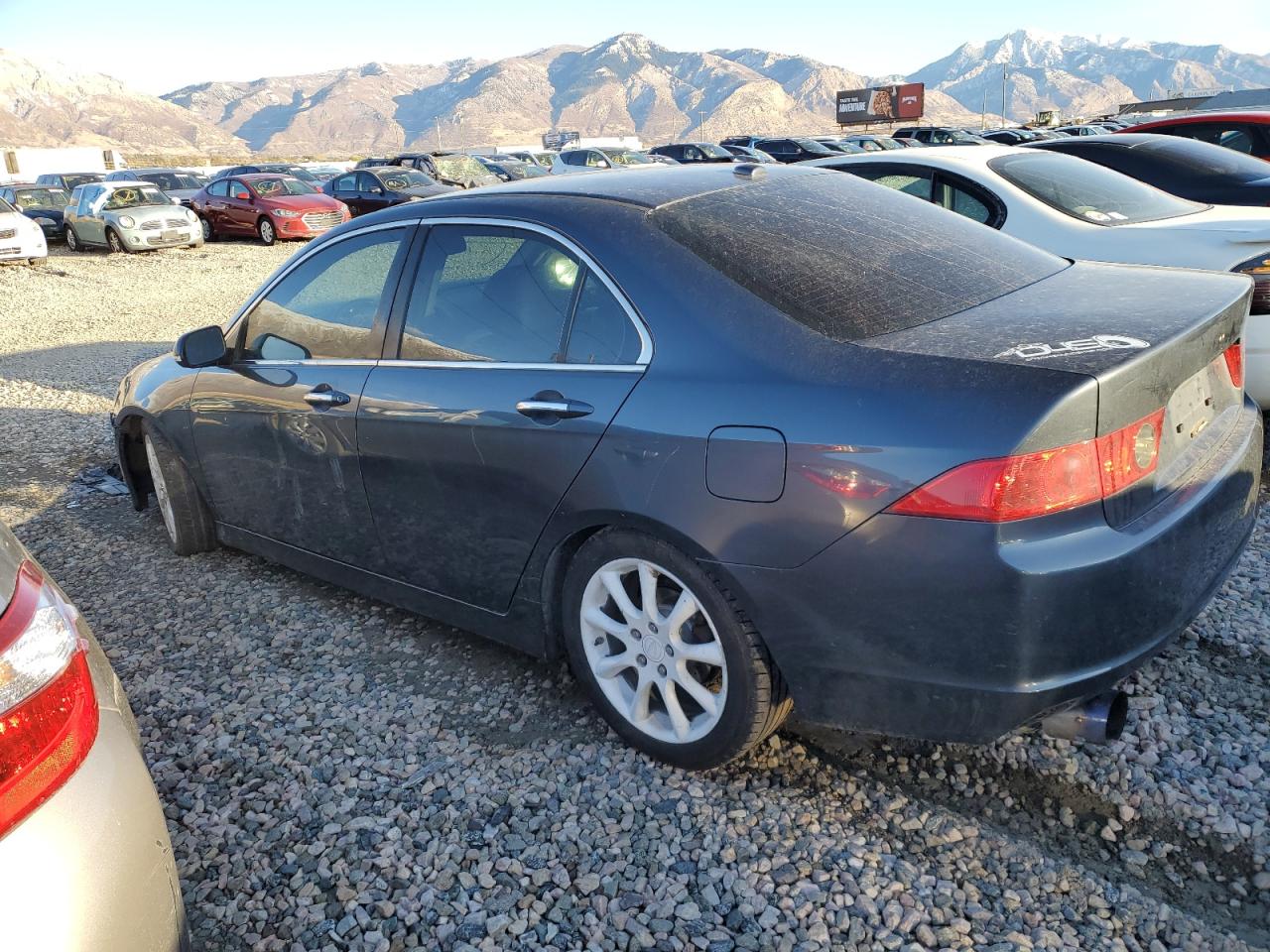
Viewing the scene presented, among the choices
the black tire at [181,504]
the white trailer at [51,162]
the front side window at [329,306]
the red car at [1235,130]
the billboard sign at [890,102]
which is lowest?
the black tire at [181,504]

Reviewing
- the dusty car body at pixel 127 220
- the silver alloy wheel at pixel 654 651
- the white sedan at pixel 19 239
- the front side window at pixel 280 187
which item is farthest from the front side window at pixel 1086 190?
the front side window at pixel 280 187

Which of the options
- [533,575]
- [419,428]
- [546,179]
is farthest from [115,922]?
[546,179]

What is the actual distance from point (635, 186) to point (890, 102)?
3227 inches

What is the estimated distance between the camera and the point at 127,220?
1953cm

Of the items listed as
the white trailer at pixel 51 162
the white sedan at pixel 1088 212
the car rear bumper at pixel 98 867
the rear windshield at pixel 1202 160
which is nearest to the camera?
the car rear bumper at pixel 98 867

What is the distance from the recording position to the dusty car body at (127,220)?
1962 centimetres

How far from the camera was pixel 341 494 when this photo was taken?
3.49m

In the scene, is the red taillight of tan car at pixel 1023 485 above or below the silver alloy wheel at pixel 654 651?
above

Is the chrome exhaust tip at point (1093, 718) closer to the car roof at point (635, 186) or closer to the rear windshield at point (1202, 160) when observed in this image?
the car roof at point (635, 186)

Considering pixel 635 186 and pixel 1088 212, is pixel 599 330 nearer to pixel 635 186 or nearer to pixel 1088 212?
pixel 635 186

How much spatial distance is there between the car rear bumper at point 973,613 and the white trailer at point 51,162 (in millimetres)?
52692

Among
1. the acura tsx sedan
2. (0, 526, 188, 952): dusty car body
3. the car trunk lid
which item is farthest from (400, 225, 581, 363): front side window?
(0, 526, 188, 952): dusty car body

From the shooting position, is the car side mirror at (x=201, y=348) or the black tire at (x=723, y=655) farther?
the car side mirror at (x=201, y=348)

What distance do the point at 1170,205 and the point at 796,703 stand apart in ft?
15.2
